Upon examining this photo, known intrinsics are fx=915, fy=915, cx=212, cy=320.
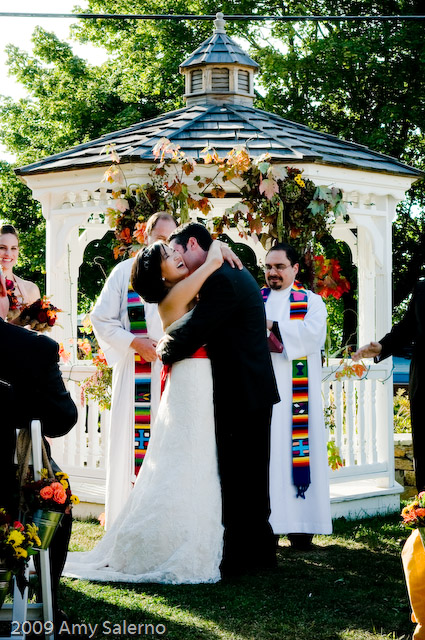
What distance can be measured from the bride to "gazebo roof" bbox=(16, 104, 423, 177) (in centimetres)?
271

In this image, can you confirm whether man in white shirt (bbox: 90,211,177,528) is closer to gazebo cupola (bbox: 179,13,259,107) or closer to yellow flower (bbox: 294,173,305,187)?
yellow flower (bbox: 294,173,305,187)

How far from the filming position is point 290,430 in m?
7.42

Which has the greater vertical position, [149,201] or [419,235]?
[419,235]

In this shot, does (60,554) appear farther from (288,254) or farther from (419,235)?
(419,235)

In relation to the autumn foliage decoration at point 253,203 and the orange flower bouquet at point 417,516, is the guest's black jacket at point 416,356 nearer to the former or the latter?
the autumn foliage decoration at point 253,203

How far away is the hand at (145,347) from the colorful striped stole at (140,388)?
0.18 m

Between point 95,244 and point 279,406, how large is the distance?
1603cm

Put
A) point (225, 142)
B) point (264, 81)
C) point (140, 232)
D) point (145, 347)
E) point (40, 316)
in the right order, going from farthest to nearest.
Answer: point (264, 81) → point (225, 142) → point (140, 232) → point (145, 347) → point (40, 316)

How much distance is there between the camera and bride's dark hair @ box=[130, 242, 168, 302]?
579cm

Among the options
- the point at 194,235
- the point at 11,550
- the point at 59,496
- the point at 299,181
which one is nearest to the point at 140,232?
the point at 299,181

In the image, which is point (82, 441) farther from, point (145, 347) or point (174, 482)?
point (174, 482)

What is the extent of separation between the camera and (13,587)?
4.23 m

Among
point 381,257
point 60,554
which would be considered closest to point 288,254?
point 381,257

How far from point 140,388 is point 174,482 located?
5.80 feet
